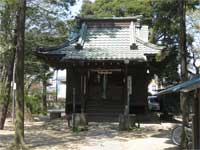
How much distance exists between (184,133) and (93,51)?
12.7 meters

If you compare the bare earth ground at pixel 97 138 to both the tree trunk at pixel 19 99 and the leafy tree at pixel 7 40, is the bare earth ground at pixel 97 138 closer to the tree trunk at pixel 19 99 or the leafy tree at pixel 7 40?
the tree trunk at pixel 19 99

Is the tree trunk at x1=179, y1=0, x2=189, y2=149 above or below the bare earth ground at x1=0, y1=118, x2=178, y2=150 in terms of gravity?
above

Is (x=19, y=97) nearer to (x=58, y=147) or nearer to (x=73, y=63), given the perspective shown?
(x=58, y=147)

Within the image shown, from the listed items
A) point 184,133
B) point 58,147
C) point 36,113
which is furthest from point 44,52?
point 36,113

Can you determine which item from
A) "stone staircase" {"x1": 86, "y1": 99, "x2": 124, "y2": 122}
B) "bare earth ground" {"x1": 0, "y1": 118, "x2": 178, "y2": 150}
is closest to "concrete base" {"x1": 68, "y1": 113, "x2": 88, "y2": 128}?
"bare earth ground" {"x1": 0, "y1": 118, "x2": 178, "y2": 150}

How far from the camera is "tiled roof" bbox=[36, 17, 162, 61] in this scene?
25422mm

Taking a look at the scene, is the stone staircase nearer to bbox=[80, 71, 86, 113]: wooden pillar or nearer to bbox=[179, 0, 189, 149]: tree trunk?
bbox=[80, 71, 86, 113]: wooden pillar

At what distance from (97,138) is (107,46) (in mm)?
9960

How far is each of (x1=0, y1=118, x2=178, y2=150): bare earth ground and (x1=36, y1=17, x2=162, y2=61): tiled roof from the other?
4.05 meters

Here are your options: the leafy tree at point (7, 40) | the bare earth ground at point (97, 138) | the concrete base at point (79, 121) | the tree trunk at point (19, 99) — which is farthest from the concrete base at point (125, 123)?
the tree trunk at point (19, 99)

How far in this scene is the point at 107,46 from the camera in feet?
90.6

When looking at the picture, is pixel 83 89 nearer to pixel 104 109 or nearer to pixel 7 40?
pixel 104 109

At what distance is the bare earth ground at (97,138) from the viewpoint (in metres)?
16.1

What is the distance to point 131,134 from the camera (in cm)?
2061
